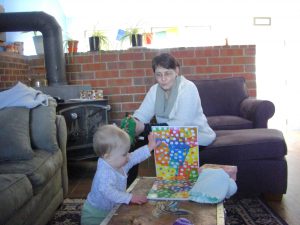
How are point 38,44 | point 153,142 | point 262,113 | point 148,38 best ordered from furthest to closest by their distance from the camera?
point 148,38
point 38,44
point 262,113
point 153,142

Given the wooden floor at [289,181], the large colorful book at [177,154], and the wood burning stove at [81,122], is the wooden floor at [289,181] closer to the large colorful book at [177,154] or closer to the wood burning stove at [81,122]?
the wood burning stove at [81,122]

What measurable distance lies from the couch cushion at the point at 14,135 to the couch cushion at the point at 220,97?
6.34ft

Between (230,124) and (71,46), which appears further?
(71,46)

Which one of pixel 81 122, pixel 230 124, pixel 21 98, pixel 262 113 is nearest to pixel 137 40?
pixel 81 122

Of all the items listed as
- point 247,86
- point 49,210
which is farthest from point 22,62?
point 247,86

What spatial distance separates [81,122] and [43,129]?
0.94 meters

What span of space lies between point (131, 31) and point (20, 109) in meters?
2.01

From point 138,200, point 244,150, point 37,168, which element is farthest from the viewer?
point 244,150

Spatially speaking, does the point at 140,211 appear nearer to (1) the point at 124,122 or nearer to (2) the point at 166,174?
(2) the point at 166,174

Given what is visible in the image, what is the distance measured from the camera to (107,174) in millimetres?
1480

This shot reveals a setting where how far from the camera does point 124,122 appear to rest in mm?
2104

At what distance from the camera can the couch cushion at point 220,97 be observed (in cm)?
358

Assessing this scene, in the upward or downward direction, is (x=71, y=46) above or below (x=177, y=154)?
above

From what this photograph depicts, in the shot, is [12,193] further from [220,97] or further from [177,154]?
[220,97]
